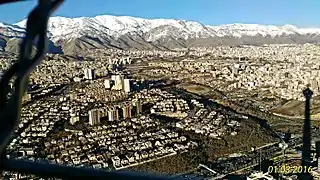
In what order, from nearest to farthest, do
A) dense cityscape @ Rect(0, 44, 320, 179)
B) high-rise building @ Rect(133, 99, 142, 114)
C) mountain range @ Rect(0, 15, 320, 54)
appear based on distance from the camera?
dense cityscape @ Rect(0, 44, 320, 179) → high-rise building @ Rect(133, 99, 142, 114) → mountain range @ Rect(0, 15, 320, 54)

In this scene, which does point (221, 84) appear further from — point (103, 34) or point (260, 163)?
point (103, 34)

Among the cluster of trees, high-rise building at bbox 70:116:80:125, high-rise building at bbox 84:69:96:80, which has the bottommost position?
the cluster of trees

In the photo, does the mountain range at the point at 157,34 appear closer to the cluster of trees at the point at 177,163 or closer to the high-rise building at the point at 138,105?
the high-rise building at the point at 138,105

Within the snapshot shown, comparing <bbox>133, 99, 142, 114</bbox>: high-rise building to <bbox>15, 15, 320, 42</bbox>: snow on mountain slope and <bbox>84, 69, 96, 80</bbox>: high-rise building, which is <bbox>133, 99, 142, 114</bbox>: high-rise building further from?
<bbox>15, 15, 320, 42</bbox>: snow on mountain slope

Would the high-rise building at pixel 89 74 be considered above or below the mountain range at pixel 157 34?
below

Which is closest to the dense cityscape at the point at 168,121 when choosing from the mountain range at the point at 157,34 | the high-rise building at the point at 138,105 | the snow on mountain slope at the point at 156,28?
the high-rise building at the point at 138,105

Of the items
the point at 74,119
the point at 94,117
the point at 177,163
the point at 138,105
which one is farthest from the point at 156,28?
the point at 177,163

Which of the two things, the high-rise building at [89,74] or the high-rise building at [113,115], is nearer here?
the high-rise building at [113,115]

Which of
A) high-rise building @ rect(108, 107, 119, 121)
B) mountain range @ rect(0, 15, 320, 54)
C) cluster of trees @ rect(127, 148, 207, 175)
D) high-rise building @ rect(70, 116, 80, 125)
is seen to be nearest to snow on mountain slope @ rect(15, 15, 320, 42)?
mountain range @ rect(0, 15, 320, 54)

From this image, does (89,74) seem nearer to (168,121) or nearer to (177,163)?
(168,121)
